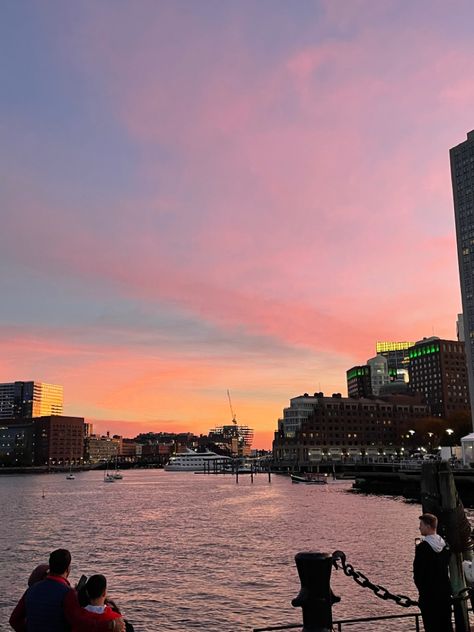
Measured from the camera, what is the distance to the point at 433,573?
11164 mm

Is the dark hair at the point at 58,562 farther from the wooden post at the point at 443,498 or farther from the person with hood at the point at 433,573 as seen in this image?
the wooden post at the point at 443,498

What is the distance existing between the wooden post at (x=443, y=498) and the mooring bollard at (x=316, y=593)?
14.7 feet

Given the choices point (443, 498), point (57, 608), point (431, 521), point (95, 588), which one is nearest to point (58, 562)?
point (57, 608)

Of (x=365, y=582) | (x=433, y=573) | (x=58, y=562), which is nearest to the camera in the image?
(x=58, y=562)

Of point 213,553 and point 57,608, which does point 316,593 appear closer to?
point 57,608

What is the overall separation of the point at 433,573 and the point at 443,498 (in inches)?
106

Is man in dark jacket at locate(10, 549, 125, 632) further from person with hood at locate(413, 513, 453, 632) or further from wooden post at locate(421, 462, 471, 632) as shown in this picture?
wooden post at locate(421, 462, 471, 632)

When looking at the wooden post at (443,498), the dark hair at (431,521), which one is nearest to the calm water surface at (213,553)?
the wooden post at (443,498)

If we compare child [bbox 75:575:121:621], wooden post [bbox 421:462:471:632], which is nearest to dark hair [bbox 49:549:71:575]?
child [bbox 75:575:121:621]

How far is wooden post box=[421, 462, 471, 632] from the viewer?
13203 mm

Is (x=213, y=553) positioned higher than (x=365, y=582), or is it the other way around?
(x=365, y=582)

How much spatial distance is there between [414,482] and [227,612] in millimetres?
102816

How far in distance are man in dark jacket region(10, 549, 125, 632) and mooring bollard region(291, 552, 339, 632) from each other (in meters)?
3.03

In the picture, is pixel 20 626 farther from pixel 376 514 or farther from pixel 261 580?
pixel 376 514
